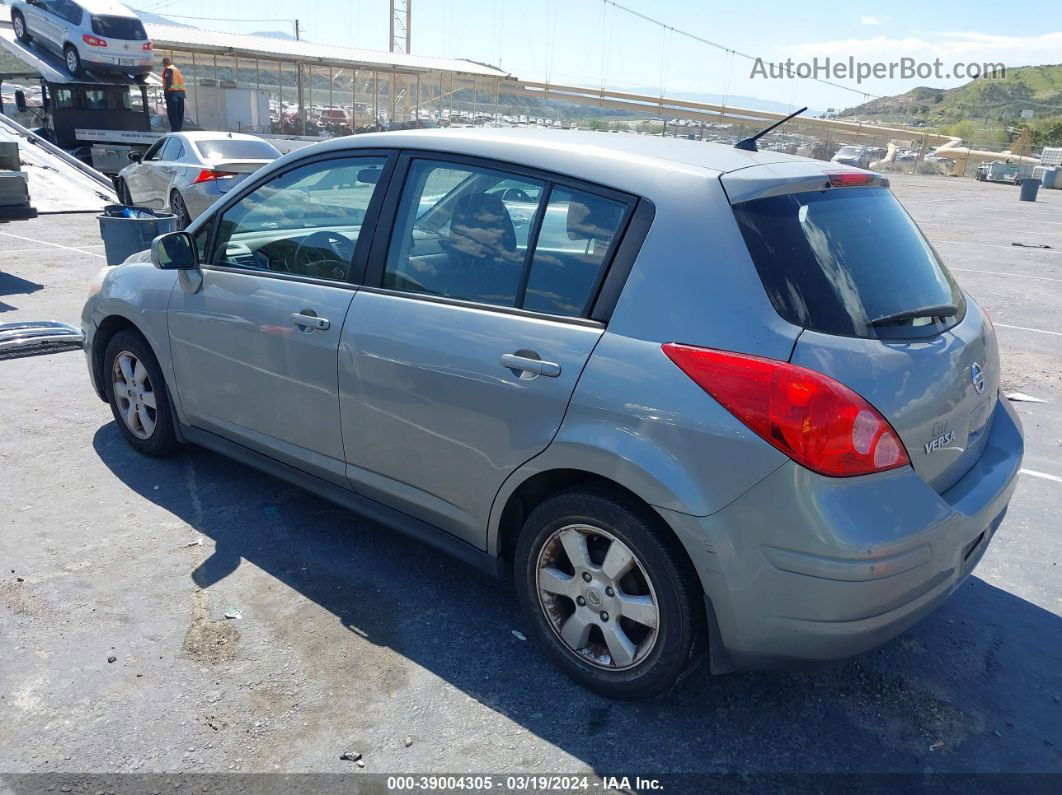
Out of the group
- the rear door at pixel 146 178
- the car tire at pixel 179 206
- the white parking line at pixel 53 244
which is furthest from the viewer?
the rear door at pixel 146 178

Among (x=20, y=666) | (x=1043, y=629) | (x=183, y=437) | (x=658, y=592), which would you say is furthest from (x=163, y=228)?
(x=1043, y=629)

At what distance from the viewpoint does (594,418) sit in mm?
2709

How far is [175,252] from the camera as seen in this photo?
4133 millimetres

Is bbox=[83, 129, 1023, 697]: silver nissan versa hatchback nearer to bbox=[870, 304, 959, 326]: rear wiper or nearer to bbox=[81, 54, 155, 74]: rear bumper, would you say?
bbox=[870, 304, 959, 326]: rear wiper

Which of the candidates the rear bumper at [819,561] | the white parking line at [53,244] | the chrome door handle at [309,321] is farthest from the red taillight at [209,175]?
the rear bumper at [819,561]

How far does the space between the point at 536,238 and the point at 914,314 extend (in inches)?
51.6

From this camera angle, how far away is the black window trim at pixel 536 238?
9.14ft

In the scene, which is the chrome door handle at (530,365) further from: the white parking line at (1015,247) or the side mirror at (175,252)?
the white parking line at (1015,247)

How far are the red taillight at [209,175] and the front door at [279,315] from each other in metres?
10.1

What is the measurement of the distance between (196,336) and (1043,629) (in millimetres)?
4024

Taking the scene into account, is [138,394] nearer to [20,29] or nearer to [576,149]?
[576,149]

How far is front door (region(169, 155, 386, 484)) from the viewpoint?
3600 mm

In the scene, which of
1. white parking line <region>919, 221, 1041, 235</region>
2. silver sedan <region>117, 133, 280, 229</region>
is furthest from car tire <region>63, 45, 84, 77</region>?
white parking line <region>919, 221, 1041, 235</region>

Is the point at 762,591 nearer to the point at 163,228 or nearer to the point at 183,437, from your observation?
the point at 183,437
